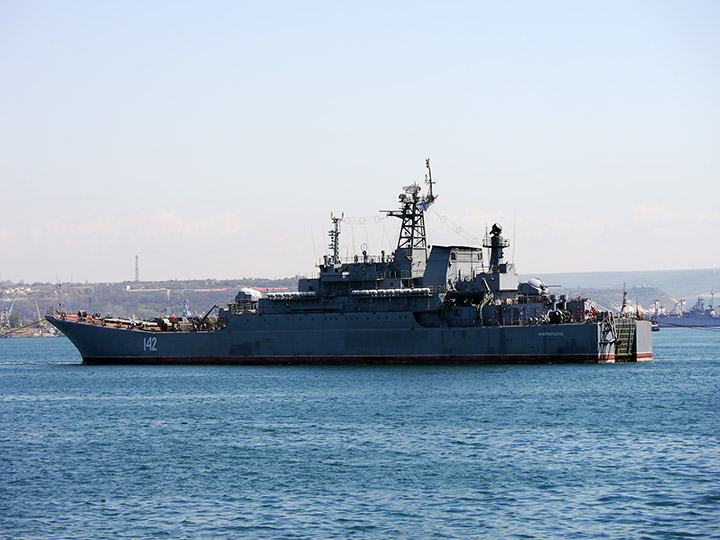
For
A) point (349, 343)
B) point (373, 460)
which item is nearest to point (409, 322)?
point (349, 343)

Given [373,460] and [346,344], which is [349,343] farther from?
[373,460]

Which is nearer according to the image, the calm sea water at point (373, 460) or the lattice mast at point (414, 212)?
the calm sea water at point (373, 460)

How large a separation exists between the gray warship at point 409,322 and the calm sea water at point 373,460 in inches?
286

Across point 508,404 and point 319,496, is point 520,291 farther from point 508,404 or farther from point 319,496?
point 319,496

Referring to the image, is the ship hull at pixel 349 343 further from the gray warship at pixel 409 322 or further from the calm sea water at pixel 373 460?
the calm sea water at pixel 373 460

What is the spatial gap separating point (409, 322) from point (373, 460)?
29.4 meters

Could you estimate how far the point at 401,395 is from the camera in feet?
128

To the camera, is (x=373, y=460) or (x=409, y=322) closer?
(x=373, y=460)

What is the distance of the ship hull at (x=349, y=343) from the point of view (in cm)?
5100

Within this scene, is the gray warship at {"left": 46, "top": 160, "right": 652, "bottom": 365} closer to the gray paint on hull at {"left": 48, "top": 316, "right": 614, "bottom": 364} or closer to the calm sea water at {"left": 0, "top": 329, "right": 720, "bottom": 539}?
the gray paint on hull at {"left": 48, "top": 316, "right": 614, "bottom": 364}

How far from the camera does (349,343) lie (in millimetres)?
55750

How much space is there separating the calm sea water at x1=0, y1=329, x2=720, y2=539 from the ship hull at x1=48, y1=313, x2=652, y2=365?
6.60 meters

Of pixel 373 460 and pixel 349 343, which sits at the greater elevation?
pixel 349 343

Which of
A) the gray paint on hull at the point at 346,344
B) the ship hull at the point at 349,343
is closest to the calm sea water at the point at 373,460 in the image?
the gray paint on hull at the point at 346,344
